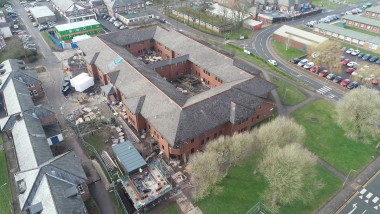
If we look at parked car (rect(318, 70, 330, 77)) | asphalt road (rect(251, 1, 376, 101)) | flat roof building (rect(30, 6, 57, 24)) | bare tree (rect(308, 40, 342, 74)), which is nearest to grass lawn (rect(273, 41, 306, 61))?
asphalt road (rect(251, 1, 376, 101))

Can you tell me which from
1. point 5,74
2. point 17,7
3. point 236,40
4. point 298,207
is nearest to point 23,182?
point 5,74

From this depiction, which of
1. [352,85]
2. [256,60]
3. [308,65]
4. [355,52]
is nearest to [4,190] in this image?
[256,60]

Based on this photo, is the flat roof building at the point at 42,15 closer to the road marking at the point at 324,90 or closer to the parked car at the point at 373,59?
the road marking at the point at 324,90

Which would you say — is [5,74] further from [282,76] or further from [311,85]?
[311,85]

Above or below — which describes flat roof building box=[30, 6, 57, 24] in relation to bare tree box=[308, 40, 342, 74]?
above

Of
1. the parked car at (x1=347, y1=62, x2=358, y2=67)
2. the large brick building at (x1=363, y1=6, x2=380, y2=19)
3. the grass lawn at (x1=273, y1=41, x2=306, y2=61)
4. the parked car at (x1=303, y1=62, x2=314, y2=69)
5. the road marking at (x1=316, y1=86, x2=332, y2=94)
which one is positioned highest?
the large brick building at (x1=363, y1=6, x2=380, y2=19)

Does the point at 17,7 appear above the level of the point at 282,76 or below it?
above

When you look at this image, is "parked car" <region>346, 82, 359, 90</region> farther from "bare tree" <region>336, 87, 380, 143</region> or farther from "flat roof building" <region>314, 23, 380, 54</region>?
"flat roof building" <region>314, 23, 380, 54</region>

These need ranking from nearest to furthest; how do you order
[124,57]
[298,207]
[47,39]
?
[298,207], [124,57], [47,39]
